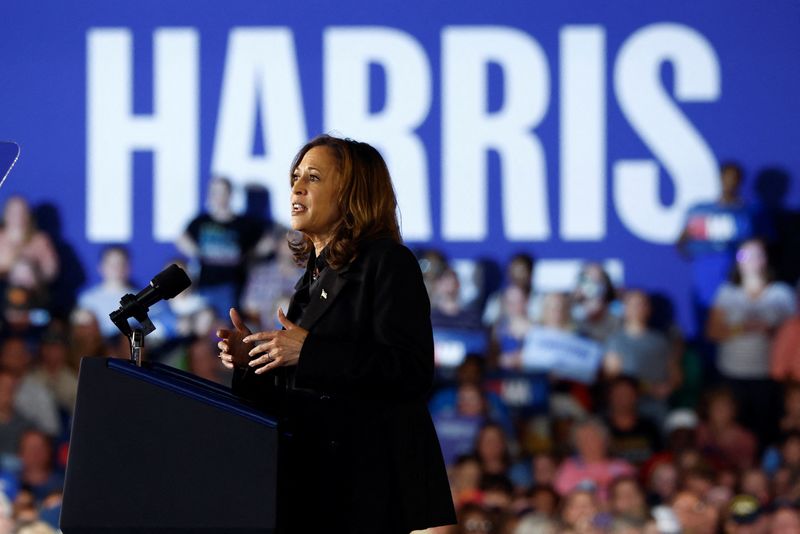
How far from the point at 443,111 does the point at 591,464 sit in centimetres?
186

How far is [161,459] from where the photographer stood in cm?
179

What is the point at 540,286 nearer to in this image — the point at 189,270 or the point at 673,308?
the point at 673,308

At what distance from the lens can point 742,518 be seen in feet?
19.2

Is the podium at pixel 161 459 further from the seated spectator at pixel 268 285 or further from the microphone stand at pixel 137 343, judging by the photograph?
the seated spectator at pixel 268 285

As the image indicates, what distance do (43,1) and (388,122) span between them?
1.86 meters

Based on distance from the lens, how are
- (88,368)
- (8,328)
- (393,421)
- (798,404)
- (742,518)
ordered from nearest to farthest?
(88,368) < (393,421) < (742,518) < (798,404) < (8,328)

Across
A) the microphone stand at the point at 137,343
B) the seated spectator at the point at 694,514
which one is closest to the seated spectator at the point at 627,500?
the seated spectator at the point at 694,514

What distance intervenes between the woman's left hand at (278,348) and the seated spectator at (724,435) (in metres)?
4.58

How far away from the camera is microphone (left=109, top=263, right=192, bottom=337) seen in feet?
6.30

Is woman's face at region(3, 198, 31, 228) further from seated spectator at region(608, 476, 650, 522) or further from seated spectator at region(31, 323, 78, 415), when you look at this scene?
seated spectator at region(608, 476, 650, 522)

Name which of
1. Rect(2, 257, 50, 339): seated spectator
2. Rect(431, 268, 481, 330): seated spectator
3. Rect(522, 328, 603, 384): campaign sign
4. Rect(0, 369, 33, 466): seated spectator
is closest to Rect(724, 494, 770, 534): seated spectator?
Rect(522, 328, 603, 384): campaign sign

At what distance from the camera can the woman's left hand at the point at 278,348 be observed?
75.5 inches

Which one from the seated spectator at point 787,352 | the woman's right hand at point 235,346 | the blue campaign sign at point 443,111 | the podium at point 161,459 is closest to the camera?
the podium at point 161,459

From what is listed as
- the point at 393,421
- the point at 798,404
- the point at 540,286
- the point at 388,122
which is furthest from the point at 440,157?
the point at 393,421
